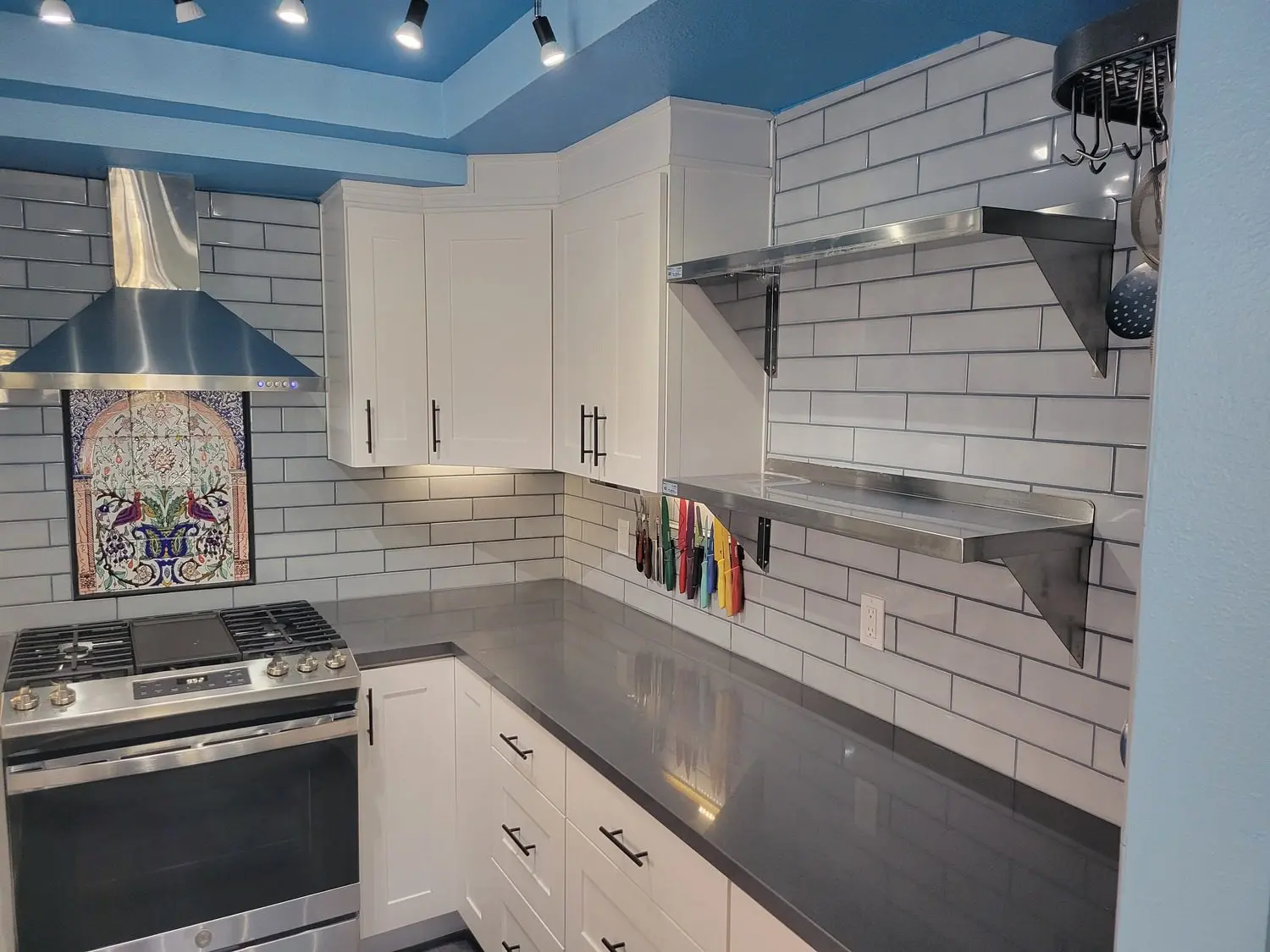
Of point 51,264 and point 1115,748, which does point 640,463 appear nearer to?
point 1115,748

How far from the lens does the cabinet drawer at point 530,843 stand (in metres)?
2.10

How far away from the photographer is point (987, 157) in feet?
5.51

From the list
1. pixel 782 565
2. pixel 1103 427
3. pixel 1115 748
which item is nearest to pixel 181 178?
pixel 782 565

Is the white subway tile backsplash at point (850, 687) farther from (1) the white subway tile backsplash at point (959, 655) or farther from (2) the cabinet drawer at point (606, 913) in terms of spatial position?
(2) the cabinet drawer at point (606, 913)

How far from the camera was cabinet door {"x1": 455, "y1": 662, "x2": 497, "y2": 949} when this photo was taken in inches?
98.7

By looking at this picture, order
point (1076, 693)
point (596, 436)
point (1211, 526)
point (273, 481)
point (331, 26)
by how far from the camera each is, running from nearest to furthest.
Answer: point (1211, 526) < point (1076, 693) < point (331, 26) < point (596, 436) < point (273, 481)

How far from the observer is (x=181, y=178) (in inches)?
104

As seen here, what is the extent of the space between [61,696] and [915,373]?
209 centimetres

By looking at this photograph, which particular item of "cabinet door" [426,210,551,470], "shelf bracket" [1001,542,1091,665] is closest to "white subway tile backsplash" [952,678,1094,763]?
"shelf bracket" [1001,542,1091,665]

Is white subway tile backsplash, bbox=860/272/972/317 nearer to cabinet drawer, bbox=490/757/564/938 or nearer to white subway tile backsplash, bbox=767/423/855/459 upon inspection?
white subway tile backsplash, bbox=767/423/855/459

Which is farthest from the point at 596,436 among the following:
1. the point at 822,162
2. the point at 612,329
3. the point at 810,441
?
the point at 822,162

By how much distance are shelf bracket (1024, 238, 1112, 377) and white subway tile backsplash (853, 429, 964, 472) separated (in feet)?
1.07

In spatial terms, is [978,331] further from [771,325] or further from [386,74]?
[386,74]

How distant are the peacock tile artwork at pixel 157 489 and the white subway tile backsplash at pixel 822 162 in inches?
71.9
